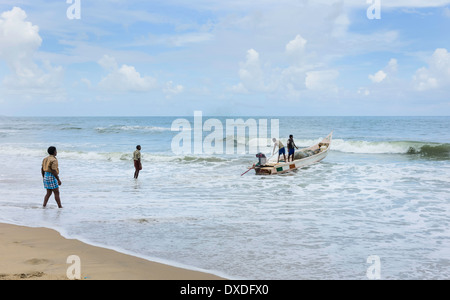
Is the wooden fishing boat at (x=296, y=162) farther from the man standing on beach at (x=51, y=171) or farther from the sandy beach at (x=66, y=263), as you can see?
the sandy beach at (x=66, y=263)

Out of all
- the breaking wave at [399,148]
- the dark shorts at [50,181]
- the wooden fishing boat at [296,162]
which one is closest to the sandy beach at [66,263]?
the dark shorts at [50,181]

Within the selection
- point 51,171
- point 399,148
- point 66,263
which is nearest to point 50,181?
point 51,171

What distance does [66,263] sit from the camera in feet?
19.0

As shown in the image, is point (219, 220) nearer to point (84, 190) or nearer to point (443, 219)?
point (443, 219)

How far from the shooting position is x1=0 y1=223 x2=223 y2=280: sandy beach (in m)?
5.28

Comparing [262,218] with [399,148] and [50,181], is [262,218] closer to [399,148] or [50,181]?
[50,181]

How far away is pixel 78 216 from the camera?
929 cm

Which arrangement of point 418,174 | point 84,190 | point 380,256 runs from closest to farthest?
point 380,256, point 84,190, point 418,174

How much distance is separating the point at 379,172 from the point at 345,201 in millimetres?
7871

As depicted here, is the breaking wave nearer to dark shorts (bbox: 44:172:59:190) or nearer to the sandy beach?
dark shorts (bbox: 44:172:59:190)

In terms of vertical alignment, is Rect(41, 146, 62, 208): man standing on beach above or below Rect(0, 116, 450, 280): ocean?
above

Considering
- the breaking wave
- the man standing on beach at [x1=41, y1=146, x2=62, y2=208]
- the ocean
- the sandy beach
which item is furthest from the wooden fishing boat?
the sandy beach

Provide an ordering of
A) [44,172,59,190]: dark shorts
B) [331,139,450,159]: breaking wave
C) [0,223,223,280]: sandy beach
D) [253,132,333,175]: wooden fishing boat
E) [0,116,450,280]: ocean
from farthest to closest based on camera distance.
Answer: [331,139,450,159]: breaking wave, [253,132,333,175]: wooden fishing boat, [44,172,59,190]: dark shorts, [0,116,450,280]: ocean, [0,223,223,280]: sandy beach
